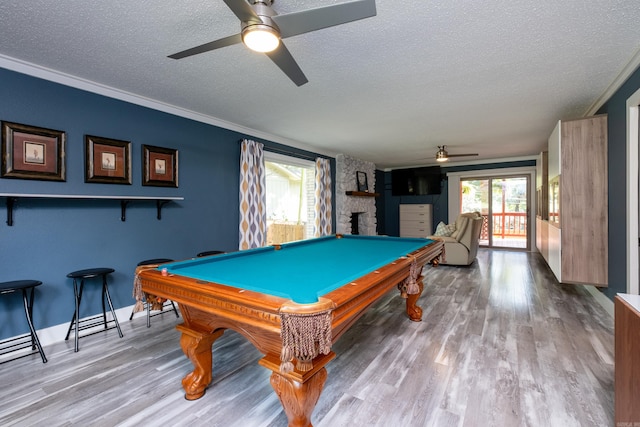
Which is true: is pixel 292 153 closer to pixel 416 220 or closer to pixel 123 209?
pixel 123 209

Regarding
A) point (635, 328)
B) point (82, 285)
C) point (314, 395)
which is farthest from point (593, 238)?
point (82, 285)

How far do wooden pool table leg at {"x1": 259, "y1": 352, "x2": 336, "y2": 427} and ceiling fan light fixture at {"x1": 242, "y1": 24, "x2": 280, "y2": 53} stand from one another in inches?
61.8

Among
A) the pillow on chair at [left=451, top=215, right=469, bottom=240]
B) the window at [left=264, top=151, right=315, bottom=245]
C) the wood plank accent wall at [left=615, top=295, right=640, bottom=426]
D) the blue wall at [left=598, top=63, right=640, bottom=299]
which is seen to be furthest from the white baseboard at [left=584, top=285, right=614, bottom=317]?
the window at [left=264, top=151, right=315, bottom=245]

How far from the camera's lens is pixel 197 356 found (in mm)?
1726

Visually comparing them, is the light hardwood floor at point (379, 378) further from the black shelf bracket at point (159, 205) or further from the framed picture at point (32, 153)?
the framed picture at point (32, 153)

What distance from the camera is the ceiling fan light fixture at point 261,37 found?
1457mm

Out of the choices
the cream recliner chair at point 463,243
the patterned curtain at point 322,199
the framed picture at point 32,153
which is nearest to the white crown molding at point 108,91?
the framed picture at point 32,153

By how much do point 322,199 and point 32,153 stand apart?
4.21 metres

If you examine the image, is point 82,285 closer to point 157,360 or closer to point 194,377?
point 157,360

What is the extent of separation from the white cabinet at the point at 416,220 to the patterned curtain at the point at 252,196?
5.29 meters

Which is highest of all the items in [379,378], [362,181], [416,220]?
[362,181]

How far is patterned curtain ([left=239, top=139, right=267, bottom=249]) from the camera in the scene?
13.5 ft

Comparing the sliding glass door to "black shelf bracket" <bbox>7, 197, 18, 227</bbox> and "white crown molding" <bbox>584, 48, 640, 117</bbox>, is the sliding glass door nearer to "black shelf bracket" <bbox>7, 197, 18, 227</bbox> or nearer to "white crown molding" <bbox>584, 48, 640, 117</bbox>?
"white crown molding" <bbox>584, 48, 640, 117</bbox>

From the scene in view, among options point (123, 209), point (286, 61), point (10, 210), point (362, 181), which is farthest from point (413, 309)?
point (362, 181)
